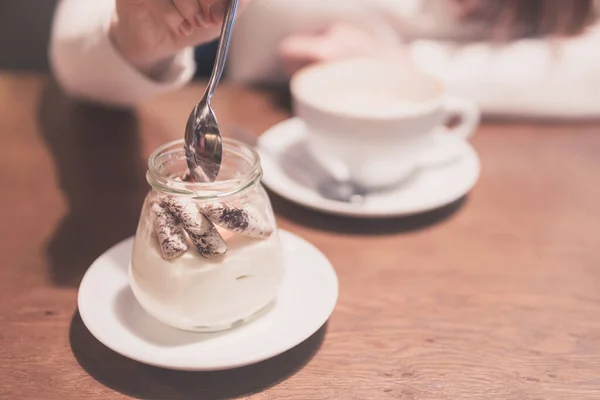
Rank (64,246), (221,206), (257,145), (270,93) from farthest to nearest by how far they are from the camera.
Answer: (270,93) → (257,145) → (64,246) → (221,206)

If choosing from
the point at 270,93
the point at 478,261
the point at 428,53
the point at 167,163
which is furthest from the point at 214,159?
the point at 428,53

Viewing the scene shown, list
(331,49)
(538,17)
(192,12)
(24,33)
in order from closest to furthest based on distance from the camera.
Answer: (192,12), (331,49), (538,17), (24,33)

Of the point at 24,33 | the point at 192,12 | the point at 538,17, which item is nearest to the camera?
the point at 192,12

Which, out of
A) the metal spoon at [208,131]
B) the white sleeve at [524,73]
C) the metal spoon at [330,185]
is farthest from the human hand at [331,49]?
the metal spoon at [208,131]

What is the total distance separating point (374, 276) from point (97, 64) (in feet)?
1.50

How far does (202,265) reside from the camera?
1.44ft

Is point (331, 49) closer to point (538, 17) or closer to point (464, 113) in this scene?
point (464, 113)

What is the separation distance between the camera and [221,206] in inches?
17.3

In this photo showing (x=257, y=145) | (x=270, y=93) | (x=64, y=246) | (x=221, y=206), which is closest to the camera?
(x=221, y=206)

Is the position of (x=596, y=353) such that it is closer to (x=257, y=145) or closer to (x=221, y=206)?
(x=221, y=206)

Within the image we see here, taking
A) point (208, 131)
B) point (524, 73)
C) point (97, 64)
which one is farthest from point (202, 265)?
point (524, 73)

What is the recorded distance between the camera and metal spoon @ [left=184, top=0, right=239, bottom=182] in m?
0.49

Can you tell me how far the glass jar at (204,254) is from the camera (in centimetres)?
44

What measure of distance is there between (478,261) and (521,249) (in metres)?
0.05
